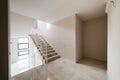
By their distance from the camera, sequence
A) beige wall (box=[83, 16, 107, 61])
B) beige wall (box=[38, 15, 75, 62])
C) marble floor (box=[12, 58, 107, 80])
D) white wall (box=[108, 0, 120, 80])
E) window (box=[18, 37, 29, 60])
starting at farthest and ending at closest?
window (box=[18, 37, 29, 60]), beige wall (box=[83, 16, 107, 61]), beige wall (box=[38, 15, 75, 62]), marble floor (box=[12, 58, 107, 80]), white wall (box=[108, 0, 120, 80])

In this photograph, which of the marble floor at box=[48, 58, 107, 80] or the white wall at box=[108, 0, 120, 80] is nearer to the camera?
the white wall at box=[108, 0, 120, 80]

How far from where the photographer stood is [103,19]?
16.7 feet

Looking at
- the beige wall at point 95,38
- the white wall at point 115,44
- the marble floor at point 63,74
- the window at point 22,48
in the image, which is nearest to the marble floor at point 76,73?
the marble floor at point 63,74

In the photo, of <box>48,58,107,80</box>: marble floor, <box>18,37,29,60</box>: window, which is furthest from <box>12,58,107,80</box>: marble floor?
<box>18,37,29,60</box>: window

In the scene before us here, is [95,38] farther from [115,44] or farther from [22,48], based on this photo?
[22,48]

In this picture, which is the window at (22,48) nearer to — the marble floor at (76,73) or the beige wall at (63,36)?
the beige wall at (63,36)

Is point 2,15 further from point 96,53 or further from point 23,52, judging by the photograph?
point 23,52

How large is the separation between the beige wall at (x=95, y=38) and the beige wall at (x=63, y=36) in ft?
5.68

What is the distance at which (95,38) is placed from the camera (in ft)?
17.9

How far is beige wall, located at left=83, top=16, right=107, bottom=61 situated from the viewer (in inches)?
201

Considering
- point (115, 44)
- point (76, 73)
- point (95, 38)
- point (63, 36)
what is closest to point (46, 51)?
point (63, 36)

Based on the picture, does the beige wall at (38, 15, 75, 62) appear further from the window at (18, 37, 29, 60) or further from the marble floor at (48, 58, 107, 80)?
the window at (18, 37, 29, 60)

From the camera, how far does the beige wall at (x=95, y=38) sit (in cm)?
510

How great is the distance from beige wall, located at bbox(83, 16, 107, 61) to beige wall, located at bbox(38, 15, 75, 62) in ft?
5.68
